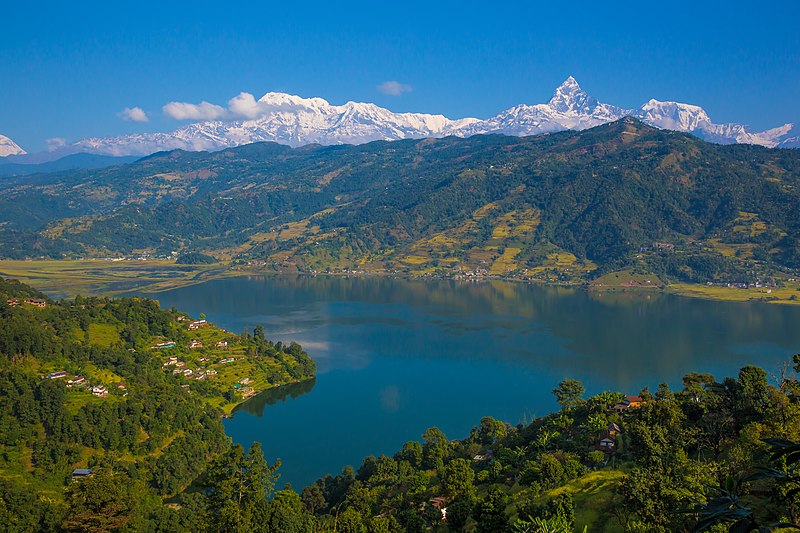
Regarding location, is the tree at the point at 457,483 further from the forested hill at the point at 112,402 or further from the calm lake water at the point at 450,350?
the calm lake water at the point at 450,350

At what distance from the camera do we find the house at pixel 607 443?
111ft

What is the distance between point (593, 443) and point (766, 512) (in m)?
29.7

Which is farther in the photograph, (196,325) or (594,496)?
(196,325)

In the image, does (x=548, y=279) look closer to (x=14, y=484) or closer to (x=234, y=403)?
(x=234, y=403)

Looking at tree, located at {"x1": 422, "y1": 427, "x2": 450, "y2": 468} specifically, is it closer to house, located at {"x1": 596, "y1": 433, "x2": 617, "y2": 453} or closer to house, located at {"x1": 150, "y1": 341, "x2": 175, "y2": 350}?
house, located at {"x1": 596, "y1": 433, "x2": 617, "y2": 453}

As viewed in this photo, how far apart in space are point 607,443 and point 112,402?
4337cm

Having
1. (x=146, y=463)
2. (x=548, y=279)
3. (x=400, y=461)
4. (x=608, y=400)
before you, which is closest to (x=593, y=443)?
(x=608, y=400)

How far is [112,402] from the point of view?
54688 millimetres

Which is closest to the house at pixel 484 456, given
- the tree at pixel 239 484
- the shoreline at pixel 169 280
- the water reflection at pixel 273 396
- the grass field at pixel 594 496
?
the grass field at pixel 594 496

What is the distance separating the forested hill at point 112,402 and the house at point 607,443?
19.2 metres

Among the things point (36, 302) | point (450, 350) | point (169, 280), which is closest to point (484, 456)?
point (450, 350)

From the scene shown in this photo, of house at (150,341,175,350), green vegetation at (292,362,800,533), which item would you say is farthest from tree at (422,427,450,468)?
house at (150,341,175,350)

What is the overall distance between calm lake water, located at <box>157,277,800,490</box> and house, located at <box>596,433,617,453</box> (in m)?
22.6

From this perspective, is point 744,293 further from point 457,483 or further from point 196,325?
point 457,483
